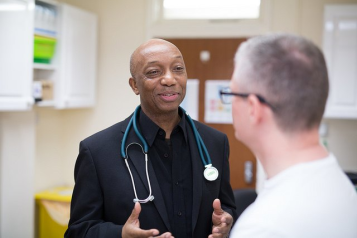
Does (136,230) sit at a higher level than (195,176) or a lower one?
lower

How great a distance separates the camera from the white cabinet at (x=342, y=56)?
10.6ft

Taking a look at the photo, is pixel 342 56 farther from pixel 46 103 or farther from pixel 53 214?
pixel 53 214

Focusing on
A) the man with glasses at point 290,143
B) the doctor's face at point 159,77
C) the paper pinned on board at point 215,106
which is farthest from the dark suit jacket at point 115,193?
the paper pinned on board at point 215,106

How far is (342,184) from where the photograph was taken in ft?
2.89

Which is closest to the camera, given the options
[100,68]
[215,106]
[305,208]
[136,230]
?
[305,208]

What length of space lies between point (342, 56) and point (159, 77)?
7.00 ft

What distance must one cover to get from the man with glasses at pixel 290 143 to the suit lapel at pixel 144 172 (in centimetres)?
61

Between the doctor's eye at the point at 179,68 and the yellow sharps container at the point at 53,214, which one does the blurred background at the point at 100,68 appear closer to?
the yellow sharps container at the point at 53,214

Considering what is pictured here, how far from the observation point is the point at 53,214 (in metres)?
3.53

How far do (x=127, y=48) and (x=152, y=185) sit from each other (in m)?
2.66

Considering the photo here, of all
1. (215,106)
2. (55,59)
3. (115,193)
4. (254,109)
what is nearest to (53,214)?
(55,59)

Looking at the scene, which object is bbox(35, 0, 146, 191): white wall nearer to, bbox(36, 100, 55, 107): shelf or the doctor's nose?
bbox(36, 100, 55, 107): shelf

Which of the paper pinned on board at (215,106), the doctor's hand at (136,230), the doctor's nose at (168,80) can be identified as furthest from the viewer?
the paper pinned on board at (215,106)

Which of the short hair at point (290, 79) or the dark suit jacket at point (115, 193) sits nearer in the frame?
the short hair at point (290, 79)
